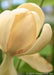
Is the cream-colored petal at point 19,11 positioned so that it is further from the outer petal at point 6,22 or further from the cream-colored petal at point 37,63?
the cream-colored petal at point 37,63

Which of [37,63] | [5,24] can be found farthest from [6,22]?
[37,63]

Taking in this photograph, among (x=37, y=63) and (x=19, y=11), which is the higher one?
(x=19, y=11)

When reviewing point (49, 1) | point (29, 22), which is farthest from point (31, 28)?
point (49, 1)

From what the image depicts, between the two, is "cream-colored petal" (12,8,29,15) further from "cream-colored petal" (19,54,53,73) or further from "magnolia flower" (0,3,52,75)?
"cream-colored petal" (19,54,53,73)

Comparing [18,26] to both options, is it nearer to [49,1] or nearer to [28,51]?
[28,51]

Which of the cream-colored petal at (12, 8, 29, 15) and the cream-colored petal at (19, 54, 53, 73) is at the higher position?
the cream-colored petal at (12, 8, 29, 15)

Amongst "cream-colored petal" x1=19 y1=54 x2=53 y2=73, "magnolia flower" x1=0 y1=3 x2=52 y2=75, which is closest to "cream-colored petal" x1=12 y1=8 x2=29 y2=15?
"magnolia flower" x1=0 y1=3 x2=52 y2=75

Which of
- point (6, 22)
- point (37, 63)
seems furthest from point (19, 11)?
point (37, 63)

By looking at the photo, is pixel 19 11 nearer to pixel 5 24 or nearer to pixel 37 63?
pixel 5 24
